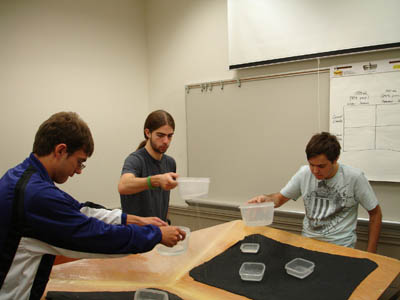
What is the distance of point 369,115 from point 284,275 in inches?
58.2

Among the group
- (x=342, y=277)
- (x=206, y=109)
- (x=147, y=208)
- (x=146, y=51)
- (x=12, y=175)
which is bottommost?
(x=342, y=277)

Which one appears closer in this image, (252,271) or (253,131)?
(252,271)

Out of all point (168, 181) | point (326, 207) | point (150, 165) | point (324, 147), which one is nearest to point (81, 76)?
point (150, 165)

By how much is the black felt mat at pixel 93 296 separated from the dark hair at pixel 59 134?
607 millimetres

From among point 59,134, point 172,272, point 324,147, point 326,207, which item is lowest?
point 172,272

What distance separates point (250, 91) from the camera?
2.83m

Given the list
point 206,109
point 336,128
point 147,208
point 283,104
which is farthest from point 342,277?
point 206,109

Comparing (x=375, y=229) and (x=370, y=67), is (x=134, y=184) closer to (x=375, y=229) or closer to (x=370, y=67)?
(x=375, y=229)

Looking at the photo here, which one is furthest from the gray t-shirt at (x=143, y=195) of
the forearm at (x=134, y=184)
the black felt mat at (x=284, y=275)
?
the black felt mat at (x=284, y=275)

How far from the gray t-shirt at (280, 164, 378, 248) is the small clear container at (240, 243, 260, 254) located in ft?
1.61

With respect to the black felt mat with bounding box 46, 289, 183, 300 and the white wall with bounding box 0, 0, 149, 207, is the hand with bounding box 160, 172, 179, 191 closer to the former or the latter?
the black felt mat with bounding box 46, 289, 183, 300

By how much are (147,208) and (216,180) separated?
1.21 meters

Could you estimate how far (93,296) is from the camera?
50.4 inches

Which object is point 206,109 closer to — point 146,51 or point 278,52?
point 278,52
